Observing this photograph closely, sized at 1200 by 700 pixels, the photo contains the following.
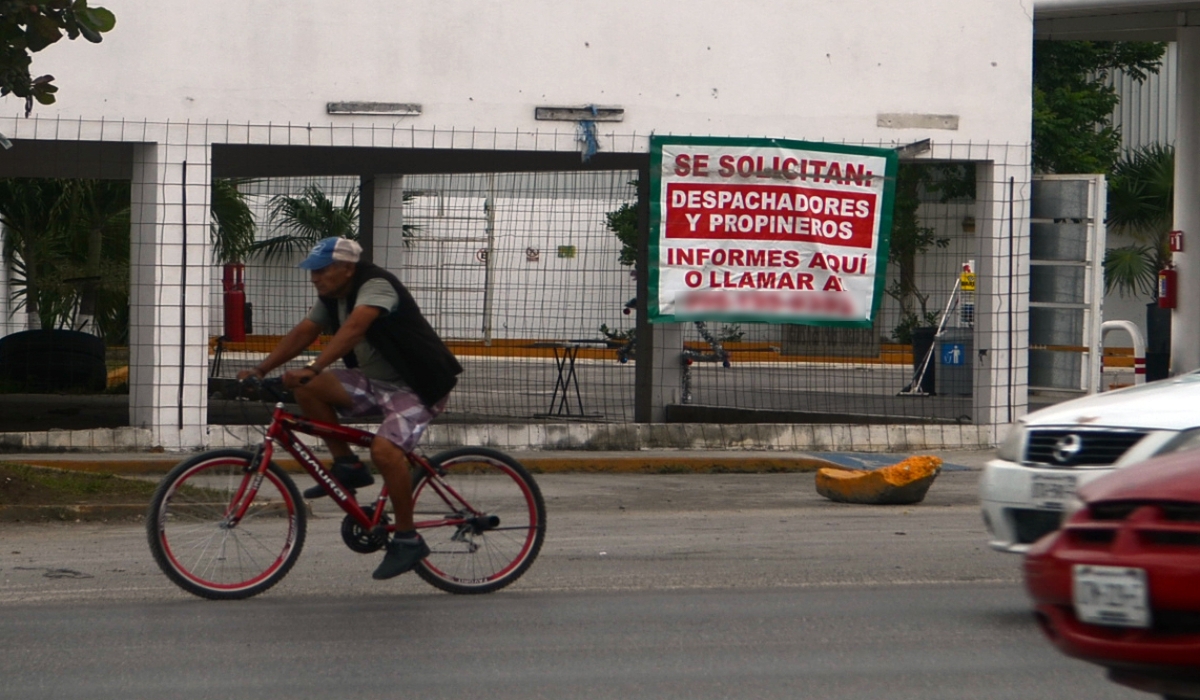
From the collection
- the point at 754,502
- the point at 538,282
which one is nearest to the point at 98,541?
the point at 754,502

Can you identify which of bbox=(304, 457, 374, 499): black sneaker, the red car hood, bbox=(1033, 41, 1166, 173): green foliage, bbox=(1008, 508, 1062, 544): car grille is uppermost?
bbox=(1033, 41, 1166, 173): green foliage

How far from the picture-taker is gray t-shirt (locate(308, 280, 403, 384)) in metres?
6.73

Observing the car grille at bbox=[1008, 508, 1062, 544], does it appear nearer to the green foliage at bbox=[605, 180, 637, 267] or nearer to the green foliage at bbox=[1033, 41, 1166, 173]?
the green foliage at bbox=[605, 180, 637, 267]

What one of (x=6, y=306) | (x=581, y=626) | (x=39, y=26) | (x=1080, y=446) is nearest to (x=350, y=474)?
(x=581, y=626)

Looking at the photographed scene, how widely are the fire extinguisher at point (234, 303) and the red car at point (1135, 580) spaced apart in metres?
14.3

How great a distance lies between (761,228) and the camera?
1358cm

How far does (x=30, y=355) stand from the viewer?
20.4 meters

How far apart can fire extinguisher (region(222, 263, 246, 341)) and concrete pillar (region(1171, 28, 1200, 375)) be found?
1023 centimetres

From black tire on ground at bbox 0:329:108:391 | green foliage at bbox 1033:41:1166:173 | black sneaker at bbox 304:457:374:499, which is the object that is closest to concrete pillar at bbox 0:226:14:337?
black tire on ground at bbox 0:329:108:391

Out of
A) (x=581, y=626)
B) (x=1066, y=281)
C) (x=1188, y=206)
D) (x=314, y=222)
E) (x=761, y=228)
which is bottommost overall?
(x=581, y=626)

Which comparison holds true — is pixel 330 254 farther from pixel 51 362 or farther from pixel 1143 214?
pixel 1143 214

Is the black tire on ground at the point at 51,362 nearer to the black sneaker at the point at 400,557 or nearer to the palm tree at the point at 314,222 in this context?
the palm tree at the point at 314,222

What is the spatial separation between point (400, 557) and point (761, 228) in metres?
7.42

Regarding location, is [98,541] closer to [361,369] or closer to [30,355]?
[361,369]
